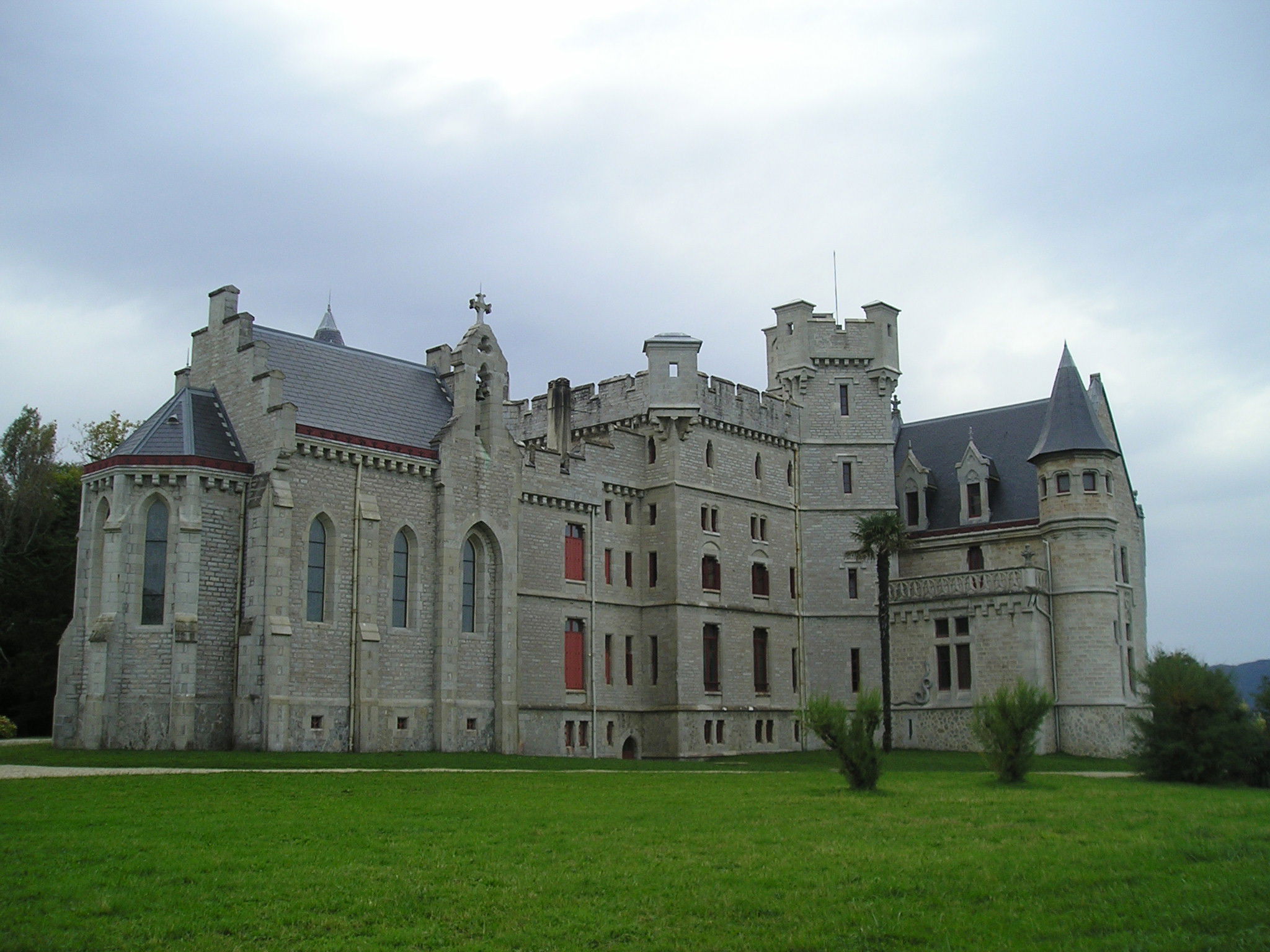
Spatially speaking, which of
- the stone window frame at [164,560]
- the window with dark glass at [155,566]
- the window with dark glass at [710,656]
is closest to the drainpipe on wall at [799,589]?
the window with dark glass at [710,656]

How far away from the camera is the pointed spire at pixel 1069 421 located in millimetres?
51000

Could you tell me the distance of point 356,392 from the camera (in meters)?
41.5

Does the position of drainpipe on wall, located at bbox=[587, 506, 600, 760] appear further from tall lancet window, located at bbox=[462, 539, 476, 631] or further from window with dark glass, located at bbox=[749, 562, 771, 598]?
window with dark glass, located at bbox=[749, 562, 771, 598]

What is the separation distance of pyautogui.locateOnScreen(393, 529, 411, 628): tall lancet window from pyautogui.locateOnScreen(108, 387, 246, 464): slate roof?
17.9ft

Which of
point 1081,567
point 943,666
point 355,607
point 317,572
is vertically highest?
point 1081,567

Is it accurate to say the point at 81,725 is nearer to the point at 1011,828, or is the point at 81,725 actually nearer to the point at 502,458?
the point at 502,458

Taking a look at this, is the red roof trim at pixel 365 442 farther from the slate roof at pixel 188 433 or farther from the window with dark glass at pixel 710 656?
the window with dark glass at pixel 710 656

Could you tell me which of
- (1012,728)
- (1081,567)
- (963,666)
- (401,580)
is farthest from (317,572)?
(1081,567)

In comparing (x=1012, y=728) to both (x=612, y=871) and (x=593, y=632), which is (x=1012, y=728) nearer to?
(x=612, y=871)

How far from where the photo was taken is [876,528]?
1941 inches

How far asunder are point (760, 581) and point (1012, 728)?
2581 centimetres

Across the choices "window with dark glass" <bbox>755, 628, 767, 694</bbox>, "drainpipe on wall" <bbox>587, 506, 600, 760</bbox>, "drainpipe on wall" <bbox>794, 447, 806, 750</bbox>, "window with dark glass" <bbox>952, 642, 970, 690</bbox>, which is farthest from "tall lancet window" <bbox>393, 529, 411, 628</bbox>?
"window with dark glass" <bbox>952, 642, 970, 690</bbox>

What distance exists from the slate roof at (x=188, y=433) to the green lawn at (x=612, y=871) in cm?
1502

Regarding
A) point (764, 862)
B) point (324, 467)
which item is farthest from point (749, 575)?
point (764, 862)
